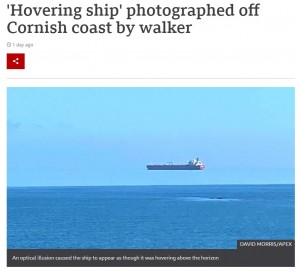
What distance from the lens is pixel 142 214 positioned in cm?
9500

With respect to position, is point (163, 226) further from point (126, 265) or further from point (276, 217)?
point (126, 265)

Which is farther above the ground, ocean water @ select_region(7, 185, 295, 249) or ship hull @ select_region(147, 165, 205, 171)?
ship hull @ select_region(147, 165, 205, 171)

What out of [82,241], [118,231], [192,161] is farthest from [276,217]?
[82,241]
